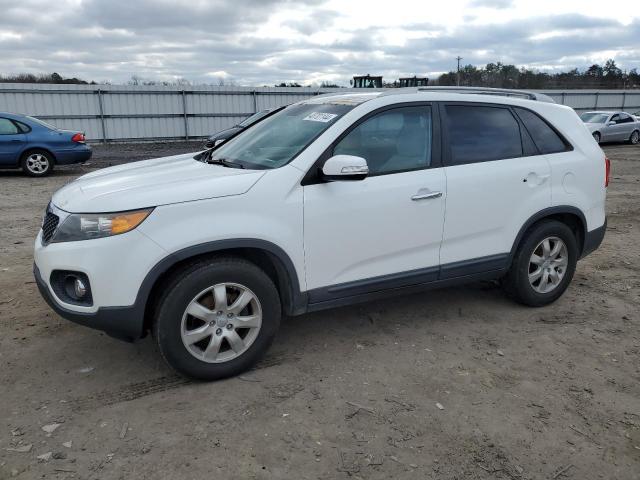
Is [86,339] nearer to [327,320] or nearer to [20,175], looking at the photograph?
[327,320]

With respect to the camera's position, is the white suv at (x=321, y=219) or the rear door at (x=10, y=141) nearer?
the white suv at (x=321, y=219)

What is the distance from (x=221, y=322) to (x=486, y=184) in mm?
2208

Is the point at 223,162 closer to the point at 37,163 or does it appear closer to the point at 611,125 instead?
the point at 37,163

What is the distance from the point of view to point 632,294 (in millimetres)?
5137

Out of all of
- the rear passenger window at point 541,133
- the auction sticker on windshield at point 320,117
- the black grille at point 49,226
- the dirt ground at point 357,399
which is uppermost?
the auction sticker on windshield at point 320,117

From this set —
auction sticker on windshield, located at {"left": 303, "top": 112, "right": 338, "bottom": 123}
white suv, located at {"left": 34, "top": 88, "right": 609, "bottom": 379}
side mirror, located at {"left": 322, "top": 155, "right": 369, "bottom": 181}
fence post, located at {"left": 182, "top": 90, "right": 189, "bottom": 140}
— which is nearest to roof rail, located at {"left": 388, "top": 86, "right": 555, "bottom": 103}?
white suv, located at {"left": 34, "top": 88, "right": 609, "bottom": 379}

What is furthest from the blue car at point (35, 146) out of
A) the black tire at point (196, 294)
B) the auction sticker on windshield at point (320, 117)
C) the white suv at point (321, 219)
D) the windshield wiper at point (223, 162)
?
the black tire at point (196, 294)

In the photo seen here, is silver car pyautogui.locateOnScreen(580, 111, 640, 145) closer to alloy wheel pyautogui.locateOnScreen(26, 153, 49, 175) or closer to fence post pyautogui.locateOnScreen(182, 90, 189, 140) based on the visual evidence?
fence post pyautogui.locateOnScreen(182, 90, 189, 140)

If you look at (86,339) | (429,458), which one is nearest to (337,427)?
(429,458)

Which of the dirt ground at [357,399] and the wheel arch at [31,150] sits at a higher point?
the wheel arch at [31,150]

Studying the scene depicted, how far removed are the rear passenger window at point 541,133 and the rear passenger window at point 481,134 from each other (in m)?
0.12

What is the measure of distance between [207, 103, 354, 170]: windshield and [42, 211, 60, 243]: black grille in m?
1.20

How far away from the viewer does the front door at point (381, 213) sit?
11.8ft

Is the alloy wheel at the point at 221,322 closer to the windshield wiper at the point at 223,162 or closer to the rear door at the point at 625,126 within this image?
the windshield wiper at the point at 223,162
